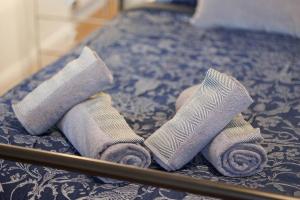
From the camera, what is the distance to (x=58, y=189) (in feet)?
4.03

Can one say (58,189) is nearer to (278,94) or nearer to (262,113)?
(262,113)

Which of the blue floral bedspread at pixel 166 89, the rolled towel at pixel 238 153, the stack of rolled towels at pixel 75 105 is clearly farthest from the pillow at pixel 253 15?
the rolled towel at pixel 238 153

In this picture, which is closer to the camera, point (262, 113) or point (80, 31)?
point (262, 113)

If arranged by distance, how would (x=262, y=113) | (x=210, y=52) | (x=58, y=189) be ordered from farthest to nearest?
(x=210, y=52), (x=262, y=113), (x=58, y=189)

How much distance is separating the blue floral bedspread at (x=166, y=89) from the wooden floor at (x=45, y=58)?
2.63 ft

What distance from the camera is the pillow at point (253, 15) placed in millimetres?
2562

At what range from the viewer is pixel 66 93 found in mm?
1480

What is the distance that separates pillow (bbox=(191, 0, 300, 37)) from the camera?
256cm

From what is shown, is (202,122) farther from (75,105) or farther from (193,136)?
(75,105)

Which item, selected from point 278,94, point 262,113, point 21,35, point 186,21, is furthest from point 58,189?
point 21,35

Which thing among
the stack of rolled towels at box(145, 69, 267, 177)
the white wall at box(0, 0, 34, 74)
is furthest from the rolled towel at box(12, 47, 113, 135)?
the white wall at box(0, 0, 34, 74)

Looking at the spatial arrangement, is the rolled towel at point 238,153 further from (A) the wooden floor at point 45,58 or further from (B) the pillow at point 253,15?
(A) the wooden floor at point 45,58

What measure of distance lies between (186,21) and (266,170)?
5.34ft

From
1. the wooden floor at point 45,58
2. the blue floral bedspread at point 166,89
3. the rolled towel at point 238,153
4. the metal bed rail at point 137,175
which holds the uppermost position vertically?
the metal bed rail at point 137,175
